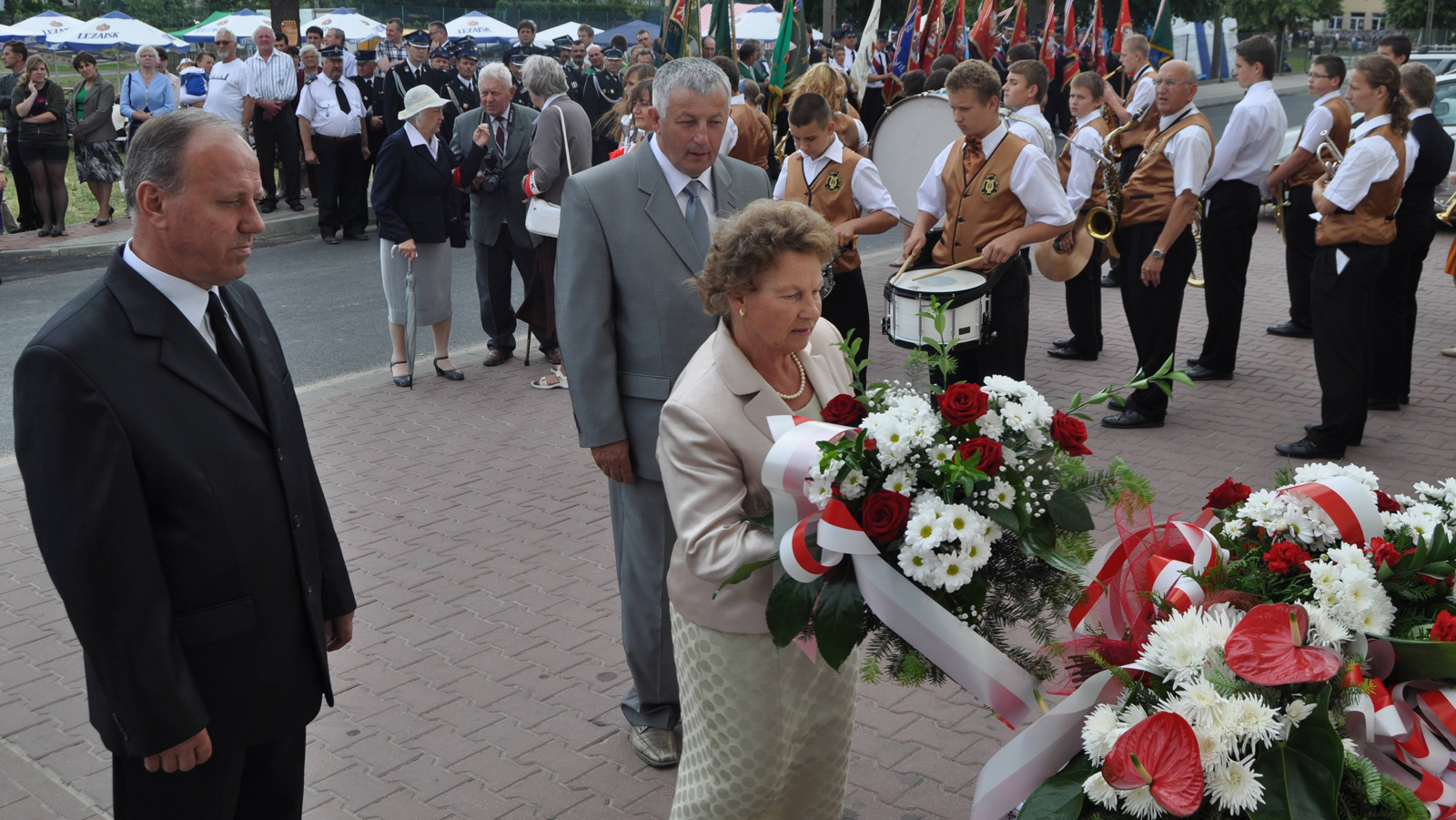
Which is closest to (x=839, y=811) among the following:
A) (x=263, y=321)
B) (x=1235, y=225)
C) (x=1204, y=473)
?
(x=263, y=321)

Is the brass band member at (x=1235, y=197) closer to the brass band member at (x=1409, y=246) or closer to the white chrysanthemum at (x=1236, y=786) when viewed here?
the brass band member at (x=1409, y=246)

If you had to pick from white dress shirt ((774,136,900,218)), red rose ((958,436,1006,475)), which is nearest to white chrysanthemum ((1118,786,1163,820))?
red rose ((958,436,1006,475))

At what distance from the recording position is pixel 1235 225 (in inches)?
325

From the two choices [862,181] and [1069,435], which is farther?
[862,181]

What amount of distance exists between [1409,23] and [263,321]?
47.5 meters

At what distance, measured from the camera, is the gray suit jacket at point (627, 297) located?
382 centimetres

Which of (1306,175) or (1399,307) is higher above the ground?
(1306,175)

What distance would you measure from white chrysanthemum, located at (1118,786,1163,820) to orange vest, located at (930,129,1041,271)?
4701 mm

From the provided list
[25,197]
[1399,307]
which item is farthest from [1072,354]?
[25,197]

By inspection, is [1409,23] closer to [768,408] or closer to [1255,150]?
[1255,150]

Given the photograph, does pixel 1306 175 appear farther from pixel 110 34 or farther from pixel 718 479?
pixel 110 34

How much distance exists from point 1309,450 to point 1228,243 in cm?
188

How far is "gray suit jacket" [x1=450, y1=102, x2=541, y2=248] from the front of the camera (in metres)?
8.96

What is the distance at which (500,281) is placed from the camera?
919 cm
